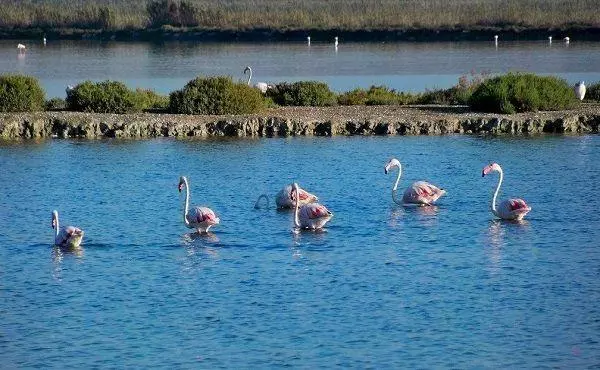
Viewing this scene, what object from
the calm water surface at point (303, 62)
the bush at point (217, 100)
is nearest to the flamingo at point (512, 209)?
the bush at point (217, 100)

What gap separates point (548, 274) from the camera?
62.5ft

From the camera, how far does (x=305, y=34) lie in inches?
3356

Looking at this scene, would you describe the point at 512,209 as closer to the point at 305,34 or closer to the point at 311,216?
the point at 311,216

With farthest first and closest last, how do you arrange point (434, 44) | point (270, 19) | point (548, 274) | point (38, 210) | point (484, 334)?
point (270, 19)
point (434, 44)
point (38, 210)
point (548, 274)
point (484, 334)

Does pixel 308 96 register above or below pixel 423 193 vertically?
above

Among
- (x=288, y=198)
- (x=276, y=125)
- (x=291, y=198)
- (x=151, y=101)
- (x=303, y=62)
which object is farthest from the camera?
(x=303, y=62)

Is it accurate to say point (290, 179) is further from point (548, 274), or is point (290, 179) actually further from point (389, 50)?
point (389, 50)

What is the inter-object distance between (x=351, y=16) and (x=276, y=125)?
5881cm

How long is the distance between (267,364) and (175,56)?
54084 millimetres

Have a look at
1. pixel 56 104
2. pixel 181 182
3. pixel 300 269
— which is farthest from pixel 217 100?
pixel 300 269

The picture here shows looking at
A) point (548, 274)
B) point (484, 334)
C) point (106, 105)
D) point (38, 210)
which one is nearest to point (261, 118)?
point (106, 105)

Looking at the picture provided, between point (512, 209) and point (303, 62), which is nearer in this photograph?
point (512, 209)

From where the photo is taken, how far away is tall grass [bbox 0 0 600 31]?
86.2 meters

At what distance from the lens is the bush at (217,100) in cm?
3572
